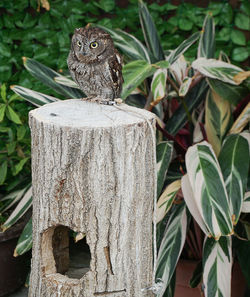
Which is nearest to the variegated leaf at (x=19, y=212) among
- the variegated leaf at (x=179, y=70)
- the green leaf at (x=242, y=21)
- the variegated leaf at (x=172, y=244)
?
the variegated leaf at (x=172, y=244)

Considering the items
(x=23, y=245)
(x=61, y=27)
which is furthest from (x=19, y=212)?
(x=61, y=27)

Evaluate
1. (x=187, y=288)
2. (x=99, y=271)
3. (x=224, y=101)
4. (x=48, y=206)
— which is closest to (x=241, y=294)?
(x=187, y=288)

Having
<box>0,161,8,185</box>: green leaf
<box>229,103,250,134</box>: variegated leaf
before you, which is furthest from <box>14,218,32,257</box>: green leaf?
<box>229,103,250,134</box>: variegated leaf

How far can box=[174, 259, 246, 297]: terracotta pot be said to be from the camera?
2.57 m

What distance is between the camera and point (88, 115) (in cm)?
169

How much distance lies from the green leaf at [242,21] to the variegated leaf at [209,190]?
3.61 ft

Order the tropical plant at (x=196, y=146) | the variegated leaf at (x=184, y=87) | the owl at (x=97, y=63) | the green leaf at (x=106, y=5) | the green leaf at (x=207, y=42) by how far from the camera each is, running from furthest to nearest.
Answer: the green leaf at (x=106, y=5) < the green leaf at (x=207, y=42) < the variegated leaf at (x=184, y=87) < the tropical plant at (x=196, y=146) < the owl at (x=97, y=63)

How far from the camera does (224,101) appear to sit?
104 inches

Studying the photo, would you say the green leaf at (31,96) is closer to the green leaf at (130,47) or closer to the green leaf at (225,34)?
the green leaf at (130,47)

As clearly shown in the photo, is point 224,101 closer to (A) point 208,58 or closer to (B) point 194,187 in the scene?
(A) point 208,58

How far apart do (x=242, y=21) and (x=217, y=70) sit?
2.60 ft

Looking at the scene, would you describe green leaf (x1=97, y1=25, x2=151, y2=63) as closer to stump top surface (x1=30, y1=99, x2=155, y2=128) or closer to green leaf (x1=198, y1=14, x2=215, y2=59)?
green leaf (x1=198, y1=14, x2=215, y2=59)

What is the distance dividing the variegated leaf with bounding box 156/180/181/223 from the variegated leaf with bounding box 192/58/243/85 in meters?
0.54

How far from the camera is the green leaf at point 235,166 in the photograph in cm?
223
